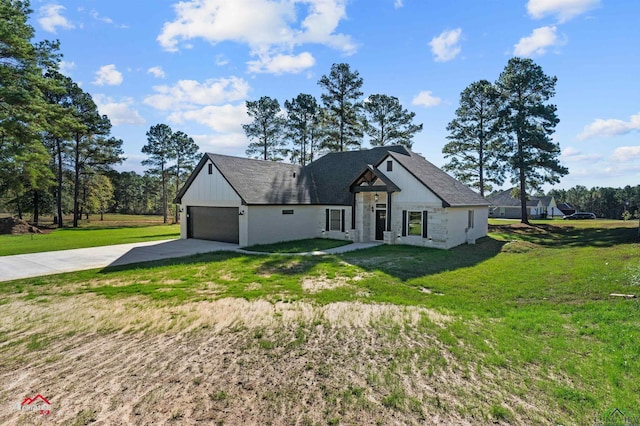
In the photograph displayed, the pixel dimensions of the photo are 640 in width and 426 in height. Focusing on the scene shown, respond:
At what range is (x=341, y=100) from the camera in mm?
34594

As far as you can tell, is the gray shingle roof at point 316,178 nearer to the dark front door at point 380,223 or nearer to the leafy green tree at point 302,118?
the dark front door at point 380,223

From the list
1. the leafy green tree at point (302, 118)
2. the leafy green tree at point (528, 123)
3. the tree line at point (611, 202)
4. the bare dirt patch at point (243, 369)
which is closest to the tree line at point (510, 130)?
the leafy green tree at point (528, 123)

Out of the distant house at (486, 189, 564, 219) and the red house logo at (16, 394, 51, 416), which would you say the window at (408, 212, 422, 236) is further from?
the distant house at (486, 189, 564, 219)

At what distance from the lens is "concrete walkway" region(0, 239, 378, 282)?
1214 centimetres

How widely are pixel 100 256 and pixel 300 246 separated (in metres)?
9.31

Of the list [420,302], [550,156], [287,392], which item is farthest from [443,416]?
[550,156]

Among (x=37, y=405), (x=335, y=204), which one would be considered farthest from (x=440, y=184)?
(x=37, y=405)

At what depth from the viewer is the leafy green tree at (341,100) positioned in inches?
1357

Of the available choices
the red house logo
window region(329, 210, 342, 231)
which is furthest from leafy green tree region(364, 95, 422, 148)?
the red house logo

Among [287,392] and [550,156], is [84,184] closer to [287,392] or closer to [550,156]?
[287,392]

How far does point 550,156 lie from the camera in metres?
29.1

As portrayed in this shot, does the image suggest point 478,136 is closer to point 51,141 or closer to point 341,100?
point 341,100

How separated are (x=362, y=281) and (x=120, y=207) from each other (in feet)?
238

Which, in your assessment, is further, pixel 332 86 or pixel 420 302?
pixel 332 86
